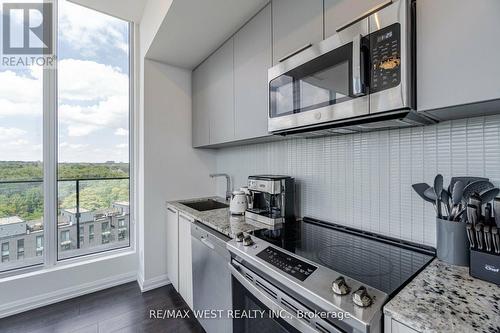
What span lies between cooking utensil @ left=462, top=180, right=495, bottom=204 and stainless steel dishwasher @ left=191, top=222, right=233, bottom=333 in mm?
1110

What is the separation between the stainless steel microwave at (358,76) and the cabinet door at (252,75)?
0.24 metres

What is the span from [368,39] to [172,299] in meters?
2.46

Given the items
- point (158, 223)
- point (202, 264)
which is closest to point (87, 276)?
point (158, 223)

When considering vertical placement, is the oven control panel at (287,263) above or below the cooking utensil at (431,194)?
below

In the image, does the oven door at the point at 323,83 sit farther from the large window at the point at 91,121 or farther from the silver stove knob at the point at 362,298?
the large window at the point at 91,121

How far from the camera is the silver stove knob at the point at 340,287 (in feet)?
2.40

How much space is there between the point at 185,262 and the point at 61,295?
1.31 meters

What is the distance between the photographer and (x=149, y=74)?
2359 mm

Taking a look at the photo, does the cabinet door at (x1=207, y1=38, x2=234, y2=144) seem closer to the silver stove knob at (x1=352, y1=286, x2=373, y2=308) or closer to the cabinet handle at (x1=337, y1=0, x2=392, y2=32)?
the cabinet handle at (x1=337, y1=0, x2=392, y2=32)

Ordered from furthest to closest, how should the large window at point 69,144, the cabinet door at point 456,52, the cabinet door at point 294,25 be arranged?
1. the large window at point 69,144
2. the cabinet door at point 294,25
3. the cabinet door at point 456,52

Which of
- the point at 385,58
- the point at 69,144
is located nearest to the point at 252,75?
the point at 385,58

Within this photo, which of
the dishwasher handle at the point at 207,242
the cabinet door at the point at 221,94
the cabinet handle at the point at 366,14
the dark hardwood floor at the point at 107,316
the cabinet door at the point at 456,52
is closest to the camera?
the cabinet door at the point at 456,52

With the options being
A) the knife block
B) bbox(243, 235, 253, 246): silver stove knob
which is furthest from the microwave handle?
bbox(243, 235, 253, 246): silver stove knob

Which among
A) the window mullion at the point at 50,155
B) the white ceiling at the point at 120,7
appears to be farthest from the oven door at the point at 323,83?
the window mullion at the point at 50,155
